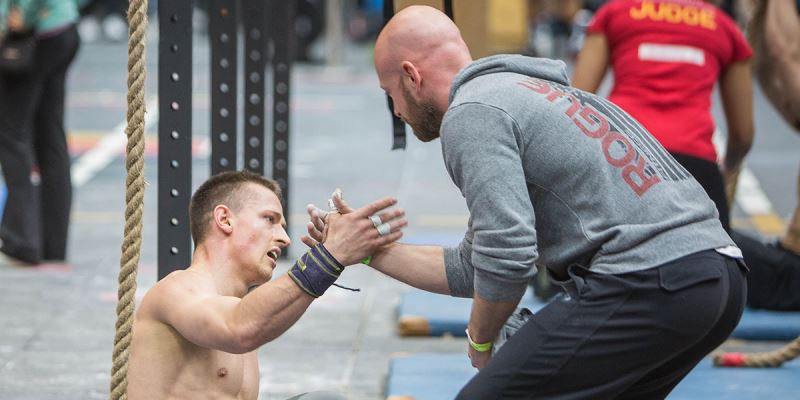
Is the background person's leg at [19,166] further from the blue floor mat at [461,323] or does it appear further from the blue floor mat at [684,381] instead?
the blue floor mat at [684,381]

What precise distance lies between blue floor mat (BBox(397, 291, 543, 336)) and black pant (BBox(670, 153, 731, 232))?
122cm

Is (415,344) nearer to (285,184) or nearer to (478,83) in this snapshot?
(285,184)

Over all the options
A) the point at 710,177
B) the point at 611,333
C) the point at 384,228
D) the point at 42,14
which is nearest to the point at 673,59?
the point at 710,177

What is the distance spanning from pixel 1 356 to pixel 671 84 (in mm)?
3350

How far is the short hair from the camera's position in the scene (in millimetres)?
4062

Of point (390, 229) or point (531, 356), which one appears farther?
point (390, 229)

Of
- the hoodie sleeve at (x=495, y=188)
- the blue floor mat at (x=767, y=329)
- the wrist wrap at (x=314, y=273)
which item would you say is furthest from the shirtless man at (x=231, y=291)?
the blue floor mat at (x=767, y=329)

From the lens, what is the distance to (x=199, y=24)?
26328 millimetres

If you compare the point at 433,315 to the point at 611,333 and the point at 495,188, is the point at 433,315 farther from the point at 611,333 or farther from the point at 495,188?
the point at 495,188

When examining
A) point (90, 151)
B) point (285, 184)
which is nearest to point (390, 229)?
point (285, 184)

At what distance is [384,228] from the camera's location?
12.2ft

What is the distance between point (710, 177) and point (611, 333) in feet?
9.42

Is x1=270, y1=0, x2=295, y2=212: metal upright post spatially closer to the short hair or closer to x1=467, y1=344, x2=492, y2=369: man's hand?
the short hair

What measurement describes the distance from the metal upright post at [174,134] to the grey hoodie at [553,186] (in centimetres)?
146
